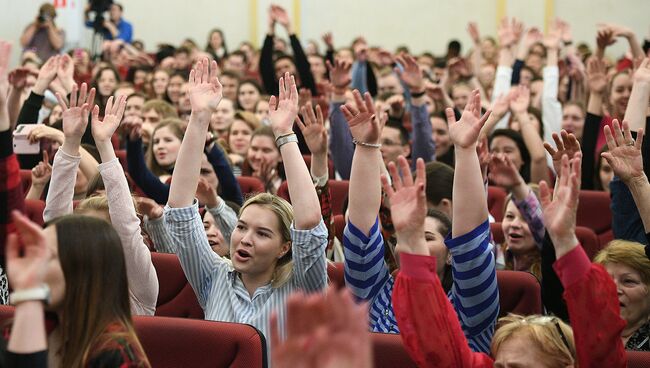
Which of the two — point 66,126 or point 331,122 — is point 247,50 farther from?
point 66,126

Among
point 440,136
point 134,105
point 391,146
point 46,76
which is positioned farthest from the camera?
point 134,105

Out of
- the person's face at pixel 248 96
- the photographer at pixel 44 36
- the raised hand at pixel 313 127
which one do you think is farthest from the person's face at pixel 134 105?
the photographer at pixel 44 36

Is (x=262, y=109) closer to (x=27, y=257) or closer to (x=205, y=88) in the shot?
(x=205, y=88)

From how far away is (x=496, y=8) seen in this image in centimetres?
1199

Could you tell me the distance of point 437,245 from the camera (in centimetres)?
268

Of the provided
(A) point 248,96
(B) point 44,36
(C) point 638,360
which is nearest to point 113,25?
(B) point 44,36

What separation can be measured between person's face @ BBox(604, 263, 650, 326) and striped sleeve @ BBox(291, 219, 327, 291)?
0.78 m

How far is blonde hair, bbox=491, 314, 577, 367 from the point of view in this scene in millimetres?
2004

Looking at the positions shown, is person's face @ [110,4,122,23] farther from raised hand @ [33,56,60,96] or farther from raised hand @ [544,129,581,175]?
raised hand @ [544,129,581,175]

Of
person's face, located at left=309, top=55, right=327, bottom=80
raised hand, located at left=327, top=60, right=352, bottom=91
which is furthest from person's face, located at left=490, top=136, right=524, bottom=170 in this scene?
person's face, located at left=309, top=55, right=327, bottom=80

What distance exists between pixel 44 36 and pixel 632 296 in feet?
28.0

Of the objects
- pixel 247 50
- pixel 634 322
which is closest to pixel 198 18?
pixel 247 50

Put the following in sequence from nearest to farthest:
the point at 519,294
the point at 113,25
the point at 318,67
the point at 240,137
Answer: the point at 519,294
the point at 240,137
the point at 318,67
the point at 113,25

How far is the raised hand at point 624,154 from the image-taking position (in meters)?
2.58
